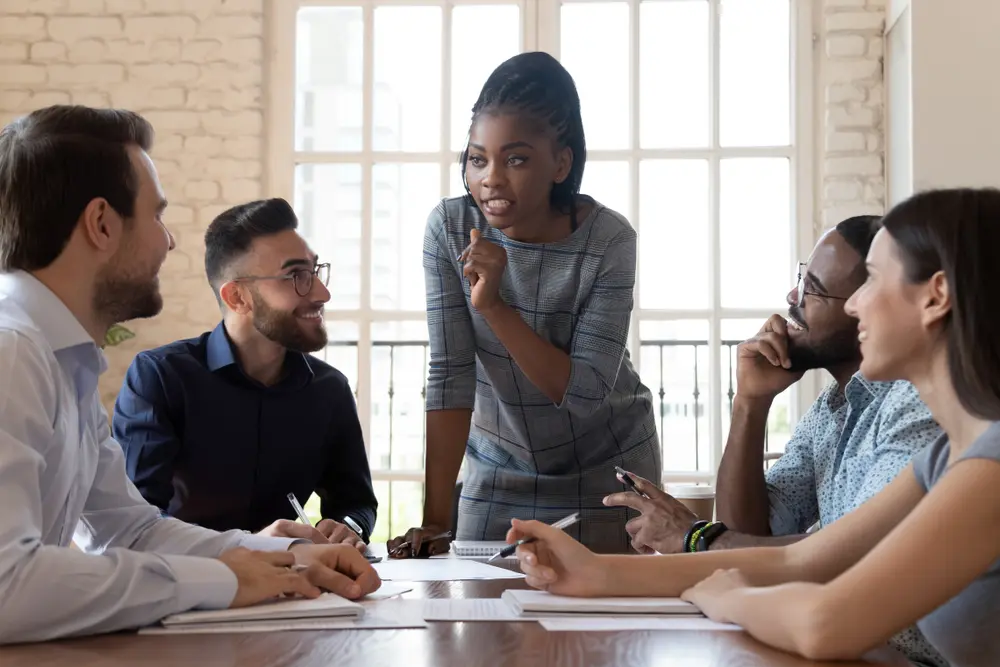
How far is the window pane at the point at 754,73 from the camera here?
423 centimetres

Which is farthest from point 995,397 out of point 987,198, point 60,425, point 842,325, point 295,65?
point 295,65

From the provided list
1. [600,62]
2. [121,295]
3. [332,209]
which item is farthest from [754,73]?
[121,295]

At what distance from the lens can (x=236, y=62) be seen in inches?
170

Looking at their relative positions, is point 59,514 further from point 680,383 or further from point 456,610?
point 680,383

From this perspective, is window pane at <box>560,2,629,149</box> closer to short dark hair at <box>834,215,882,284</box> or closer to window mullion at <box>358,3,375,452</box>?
window mullion at <box>358,3,375,452</box>

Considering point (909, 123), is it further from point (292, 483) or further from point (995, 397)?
point (995, 397)

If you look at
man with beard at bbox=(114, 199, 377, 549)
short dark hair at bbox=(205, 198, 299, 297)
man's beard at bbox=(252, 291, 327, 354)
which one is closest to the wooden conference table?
man with beard at bbox=(114, 199, 377, 549)

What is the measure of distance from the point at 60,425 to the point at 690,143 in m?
3.36

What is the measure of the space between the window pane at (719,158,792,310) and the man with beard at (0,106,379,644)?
302 centimetres

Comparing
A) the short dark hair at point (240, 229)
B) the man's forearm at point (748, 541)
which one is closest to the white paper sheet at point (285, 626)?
the man's forearm at point (748, 541)

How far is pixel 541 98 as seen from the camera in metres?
1.93

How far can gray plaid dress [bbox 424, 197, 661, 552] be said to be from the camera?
77.5 inches

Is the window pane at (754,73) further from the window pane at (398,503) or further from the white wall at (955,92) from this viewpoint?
the window pane at (398,503)

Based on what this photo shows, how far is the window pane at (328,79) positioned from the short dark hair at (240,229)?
73.8 inches
